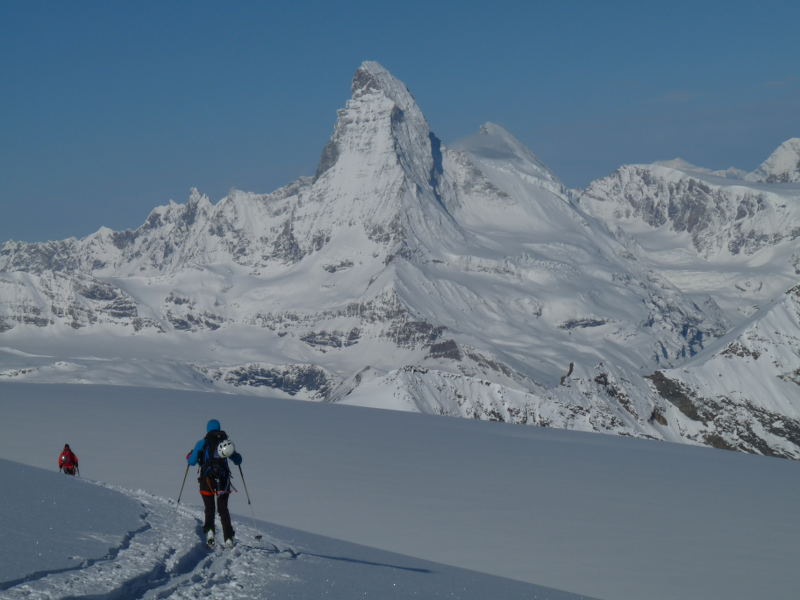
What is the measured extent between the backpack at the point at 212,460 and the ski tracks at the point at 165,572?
1288 mm

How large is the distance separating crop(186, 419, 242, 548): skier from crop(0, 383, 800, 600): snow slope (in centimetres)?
61

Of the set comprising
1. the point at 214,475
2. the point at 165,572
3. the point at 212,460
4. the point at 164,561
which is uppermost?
the point at 212,460

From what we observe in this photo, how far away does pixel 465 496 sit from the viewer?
3362cm

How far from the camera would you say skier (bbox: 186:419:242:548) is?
21.9 m

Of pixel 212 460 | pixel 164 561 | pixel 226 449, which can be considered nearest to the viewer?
pixel 164 561

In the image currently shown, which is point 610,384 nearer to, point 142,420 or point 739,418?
point 739,418

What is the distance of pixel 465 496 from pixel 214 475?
12830 mm

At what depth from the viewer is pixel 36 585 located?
15938 millimetres

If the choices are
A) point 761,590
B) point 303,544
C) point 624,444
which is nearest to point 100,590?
point 303,544

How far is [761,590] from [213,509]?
12.0 m

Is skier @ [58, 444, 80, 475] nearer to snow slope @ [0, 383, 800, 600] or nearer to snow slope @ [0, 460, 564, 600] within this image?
snow slope @ [0, 383, 800, 600]

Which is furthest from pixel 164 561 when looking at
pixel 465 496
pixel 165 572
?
pixel 465 496

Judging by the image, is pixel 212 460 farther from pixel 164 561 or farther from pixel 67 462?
pixel 67 462

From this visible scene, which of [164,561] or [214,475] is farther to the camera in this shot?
[214,475]
